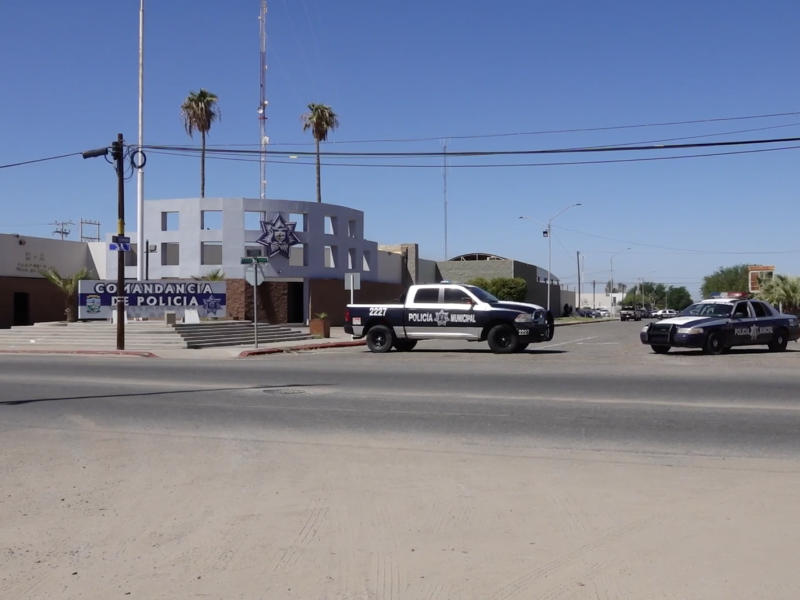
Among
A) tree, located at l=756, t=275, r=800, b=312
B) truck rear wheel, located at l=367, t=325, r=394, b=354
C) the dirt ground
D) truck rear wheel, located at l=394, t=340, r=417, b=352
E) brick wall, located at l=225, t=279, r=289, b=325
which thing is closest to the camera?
the dirt ground

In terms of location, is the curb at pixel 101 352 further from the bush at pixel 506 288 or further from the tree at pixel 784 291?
the tree at pixel 784 291

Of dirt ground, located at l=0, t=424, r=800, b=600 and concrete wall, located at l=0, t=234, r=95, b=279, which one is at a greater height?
concrete wall, located at l=0, t=234, r=95, b=279

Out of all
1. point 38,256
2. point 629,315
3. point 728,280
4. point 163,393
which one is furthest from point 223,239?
point 728,280

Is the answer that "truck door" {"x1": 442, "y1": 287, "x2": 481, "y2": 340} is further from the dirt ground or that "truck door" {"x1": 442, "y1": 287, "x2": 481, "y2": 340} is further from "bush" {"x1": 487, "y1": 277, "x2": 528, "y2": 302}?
"bush" {"x1": 487, "y1": 277, "x2": 528, "y2": 302}

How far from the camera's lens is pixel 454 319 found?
2453cm

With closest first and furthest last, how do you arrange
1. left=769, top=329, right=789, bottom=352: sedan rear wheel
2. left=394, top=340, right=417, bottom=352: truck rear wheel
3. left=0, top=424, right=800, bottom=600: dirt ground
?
left=0, top=424, right=800, bottom=600: dirt ground < left=769, top=329, right=789, bottom=352: sedan rear wheel < left=394, top=340, right=417, bottom=352: truck rear wheel

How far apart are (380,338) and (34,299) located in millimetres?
26029

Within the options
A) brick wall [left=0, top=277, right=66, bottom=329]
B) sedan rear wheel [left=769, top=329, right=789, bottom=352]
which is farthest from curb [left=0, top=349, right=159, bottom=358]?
sedan rear wheel [left=769, top=329, right=789, bottom=352]

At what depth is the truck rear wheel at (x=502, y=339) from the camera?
24.1m

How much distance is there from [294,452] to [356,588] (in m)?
4.57

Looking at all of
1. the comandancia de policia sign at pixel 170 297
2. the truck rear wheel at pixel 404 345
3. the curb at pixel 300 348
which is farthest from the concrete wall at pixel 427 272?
the truck rear wheel at pixel 404 345

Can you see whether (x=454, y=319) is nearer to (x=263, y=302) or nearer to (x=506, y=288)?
(x=263, y=302)

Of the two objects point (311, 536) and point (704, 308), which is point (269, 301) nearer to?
point (704, 308)

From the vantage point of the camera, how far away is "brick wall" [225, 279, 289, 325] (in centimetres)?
4375
